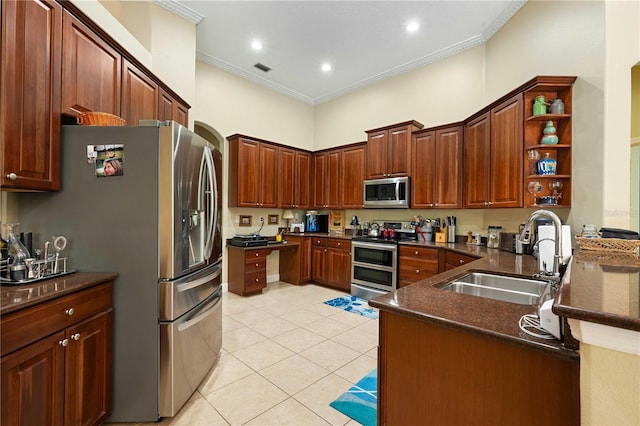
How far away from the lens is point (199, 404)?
76.2 inches

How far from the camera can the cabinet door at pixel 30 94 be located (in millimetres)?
1429

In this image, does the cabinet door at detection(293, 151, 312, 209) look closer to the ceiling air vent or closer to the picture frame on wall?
the picture frame on wall

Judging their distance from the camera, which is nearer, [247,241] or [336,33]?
[336,33]

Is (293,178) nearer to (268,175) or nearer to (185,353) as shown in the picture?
(268,175)

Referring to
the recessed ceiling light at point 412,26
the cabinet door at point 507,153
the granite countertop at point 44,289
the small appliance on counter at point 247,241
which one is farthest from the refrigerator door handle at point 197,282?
the recessed ceiling light at point 412,26

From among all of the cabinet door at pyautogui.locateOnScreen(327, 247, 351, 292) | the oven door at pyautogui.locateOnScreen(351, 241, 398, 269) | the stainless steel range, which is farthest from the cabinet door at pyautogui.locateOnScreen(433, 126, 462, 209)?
the cabinet door at pyautogui.locateOnScreen(327, 247, 351, 292)

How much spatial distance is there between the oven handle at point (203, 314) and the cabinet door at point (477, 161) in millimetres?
3033

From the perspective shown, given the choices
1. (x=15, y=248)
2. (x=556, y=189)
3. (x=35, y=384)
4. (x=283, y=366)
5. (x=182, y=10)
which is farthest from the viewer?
(x=182, y=10)

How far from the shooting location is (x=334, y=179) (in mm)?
5270

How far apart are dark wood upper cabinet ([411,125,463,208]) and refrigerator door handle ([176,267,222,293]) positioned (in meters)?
2.99

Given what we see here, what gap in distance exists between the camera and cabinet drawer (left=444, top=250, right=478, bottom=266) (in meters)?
3.10

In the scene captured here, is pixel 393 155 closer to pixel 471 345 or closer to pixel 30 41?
pixel 471 345

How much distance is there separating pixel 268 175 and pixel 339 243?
5.62 feet

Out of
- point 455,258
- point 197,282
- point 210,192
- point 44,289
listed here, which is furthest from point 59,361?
point 455,258
